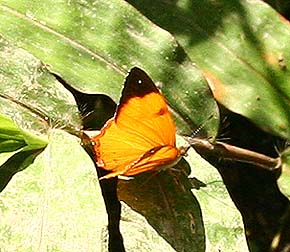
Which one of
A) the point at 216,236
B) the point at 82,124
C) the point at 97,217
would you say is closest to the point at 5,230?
the point at 97,217

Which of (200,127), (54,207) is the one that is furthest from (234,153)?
(54,207)

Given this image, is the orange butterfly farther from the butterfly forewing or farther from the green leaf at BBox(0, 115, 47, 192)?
the green leaf at BBox(0, 115, 47, 192)

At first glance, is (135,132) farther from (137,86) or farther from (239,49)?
(239,49)

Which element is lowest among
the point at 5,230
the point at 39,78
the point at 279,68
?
the point at 5,230

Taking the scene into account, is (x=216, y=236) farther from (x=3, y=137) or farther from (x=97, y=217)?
(x=3, y=137)

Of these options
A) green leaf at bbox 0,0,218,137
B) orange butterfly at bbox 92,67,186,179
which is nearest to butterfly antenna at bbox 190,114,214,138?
green leaf at bbox 0,0,218,137

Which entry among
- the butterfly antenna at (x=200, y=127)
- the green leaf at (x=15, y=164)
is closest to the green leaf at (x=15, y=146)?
the green leaf at (x=15, y=164)

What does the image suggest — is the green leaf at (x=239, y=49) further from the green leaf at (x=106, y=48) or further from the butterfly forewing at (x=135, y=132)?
the butterfly forewing at (x=135, y=132)
